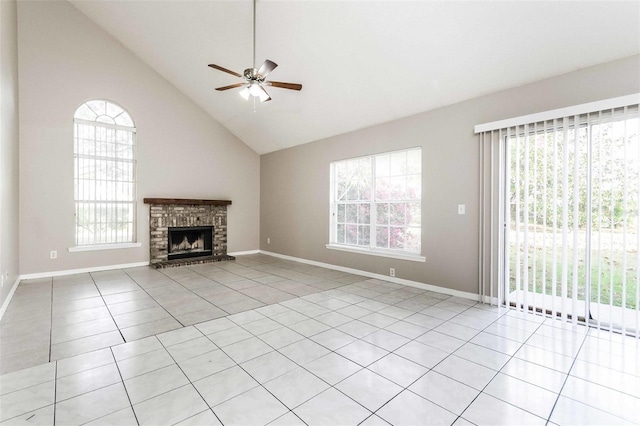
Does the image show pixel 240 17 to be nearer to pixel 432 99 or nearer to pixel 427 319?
pixel 432 99

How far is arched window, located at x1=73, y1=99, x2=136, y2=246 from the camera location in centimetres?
521

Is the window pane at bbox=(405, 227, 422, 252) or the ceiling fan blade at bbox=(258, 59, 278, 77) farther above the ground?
the ceiling fan blade at bbox=(258, 59, 278, 77)

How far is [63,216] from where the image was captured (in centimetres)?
496

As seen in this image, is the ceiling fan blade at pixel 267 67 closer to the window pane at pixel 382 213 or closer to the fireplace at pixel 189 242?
the window pane at pixel 382 213

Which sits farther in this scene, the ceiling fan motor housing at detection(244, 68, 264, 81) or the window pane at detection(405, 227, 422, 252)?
the window pane at detection(405, 227, 422, 252)

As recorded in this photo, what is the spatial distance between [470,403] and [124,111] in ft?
22.1

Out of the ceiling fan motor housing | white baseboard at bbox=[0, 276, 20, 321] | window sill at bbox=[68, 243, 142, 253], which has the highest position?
the ceiling fan motor housing

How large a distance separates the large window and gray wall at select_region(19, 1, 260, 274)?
10.2ft

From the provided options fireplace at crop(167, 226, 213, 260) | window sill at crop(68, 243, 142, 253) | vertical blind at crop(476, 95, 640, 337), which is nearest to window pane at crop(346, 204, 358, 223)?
vertical blind at crop(476, 95, 640, 337)

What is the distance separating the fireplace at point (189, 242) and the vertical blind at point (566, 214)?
5.44m

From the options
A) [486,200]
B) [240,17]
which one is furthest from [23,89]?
[486,200]

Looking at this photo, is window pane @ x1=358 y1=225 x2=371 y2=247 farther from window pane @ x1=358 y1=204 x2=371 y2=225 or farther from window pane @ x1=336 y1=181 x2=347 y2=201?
window pane @ x1=336 y1=181 x2=347 y2=201

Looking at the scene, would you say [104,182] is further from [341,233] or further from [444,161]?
[444,161]

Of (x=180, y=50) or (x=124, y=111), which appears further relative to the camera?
(x=124, y=111)
